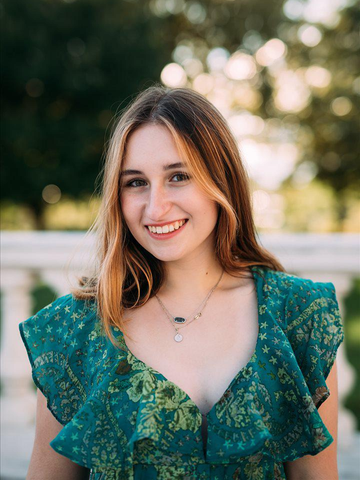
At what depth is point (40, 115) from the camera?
14.4 metres

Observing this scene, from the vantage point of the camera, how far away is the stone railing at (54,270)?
2441 mm

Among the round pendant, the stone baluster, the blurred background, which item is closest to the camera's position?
the round pendant

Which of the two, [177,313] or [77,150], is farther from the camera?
[77,150]

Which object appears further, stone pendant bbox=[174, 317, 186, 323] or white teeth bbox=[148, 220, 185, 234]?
stone pendant bbox=[174, 317, 186, 323]

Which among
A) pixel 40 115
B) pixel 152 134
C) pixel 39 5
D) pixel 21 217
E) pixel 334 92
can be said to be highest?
pixel 39 5

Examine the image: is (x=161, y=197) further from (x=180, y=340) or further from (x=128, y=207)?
(x=180, y=340)

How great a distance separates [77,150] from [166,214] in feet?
42.2

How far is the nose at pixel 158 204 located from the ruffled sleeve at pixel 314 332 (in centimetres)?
53

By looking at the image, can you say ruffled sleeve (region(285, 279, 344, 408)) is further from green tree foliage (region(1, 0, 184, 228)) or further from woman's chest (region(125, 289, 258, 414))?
green tree foliage (region(1, 0, 184, 228))

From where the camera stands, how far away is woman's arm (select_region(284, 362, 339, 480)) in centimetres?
171

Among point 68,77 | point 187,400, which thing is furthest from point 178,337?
point 68,77

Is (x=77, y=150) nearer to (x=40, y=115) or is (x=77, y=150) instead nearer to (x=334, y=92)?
(x=40, y=115)

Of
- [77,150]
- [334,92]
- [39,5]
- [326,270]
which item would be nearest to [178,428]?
[326,270]

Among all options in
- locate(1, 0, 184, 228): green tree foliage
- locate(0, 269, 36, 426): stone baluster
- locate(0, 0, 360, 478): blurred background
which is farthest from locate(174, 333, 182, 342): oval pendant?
locate(1, 0, 184, 228): green tree foliage
